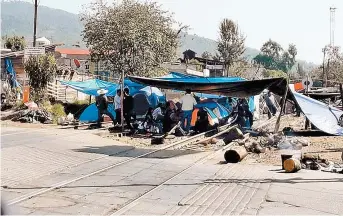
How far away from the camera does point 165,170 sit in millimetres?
11844

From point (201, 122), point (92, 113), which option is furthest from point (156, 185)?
point (92, 113)

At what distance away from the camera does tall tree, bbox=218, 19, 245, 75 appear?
69.7 m

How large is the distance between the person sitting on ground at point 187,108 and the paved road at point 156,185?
20.9 feet

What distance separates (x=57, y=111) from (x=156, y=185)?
54.5 ft

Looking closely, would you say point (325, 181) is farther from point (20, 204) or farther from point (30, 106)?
point (30, 106)

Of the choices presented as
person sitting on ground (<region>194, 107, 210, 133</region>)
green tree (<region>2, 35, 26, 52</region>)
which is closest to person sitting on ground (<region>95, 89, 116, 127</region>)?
person sitting on ground (<region>194, 107, 210, 133</region>)

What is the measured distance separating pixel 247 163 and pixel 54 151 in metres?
5.37

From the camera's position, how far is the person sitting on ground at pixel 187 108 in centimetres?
2119

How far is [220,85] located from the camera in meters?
19.3

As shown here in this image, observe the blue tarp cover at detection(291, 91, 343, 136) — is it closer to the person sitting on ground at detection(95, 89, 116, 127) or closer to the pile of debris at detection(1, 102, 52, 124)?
the person sitting on ground at detection(95, 89, 116, 127)

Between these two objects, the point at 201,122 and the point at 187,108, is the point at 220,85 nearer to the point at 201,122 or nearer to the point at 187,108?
the point at 187,108

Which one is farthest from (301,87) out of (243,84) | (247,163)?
(247,163)

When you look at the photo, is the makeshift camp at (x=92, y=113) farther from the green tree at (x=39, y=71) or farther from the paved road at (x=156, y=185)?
the paved road at (x=156, y=185)

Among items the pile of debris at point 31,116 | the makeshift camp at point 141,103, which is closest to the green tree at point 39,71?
the pile of debris at point 31,116
